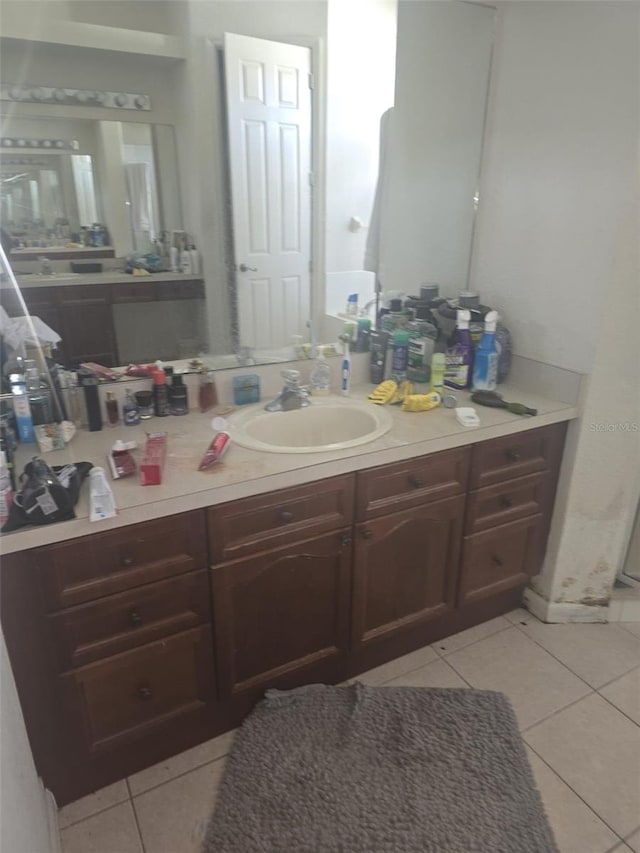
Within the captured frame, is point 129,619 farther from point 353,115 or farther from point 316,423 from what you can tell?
point 353,115

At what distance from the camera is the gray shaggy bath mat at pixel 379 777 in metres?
1.26

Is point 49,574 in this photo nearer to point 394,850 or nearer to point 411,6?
point 394,850

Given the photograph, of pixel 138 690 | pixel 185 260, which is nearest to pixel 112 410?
pixel 185 260

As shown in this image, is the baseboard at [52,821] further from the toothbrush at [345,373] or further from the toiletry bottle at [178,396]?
the toothbrush at [345,373]

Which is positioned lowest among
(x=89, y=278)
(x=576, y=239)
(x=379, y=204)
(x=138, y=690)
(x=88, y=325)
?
(x=138, y=690)

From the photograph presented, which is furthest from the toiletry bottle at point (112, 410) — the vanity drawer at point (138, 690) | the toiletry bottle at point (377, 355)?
the toiletry bottle at point (377, 355)

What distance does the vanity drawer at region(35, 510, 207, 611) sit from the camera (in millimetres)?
1092

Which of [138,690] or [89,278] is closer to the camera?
[138,690]

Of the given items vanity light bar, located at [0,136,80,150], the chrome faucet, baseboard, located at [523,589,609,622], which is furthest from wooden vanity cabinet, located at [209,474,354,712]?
vanity light bar, located at [0,136,80,150]

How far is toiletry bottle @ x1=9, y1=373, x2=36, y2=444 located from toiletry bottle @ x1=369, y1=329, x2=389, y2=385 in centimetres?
105

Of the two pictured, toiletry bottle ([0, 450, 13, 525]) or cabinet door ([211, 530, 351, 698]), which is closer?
toiletry bottle ([0, 450, 13, 525])

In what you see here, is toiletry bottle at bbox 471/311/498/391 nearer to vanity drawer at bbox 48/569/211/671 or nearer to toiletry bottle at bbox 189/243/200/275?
toiletry bottle at bbox 189/243/200/275

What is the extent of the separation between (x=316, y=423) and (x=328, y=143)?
84 centimetres

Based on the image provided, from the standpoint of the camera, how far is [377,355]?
1862 millimetres
